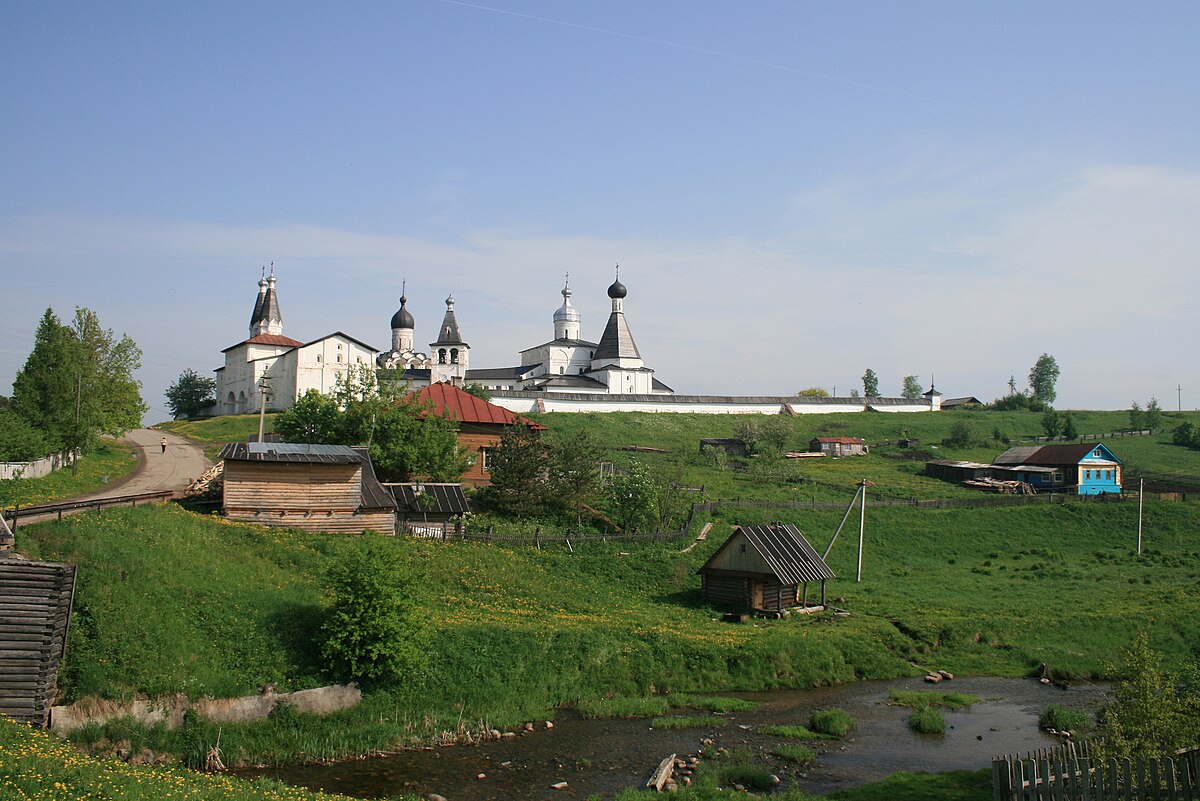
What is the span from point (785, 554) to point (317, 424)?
20826mm

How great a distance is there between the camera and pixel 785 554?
28672mm

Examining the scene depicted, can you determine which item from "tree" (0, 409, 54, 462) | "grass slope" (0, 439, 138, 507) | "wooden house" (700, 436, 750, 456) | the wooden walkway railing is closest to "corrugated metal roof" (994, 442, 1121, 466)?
"wooden house" (700, 436, 750, 456)

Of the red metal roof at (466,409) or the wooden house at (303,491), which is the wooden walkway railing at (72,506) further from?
the red metal roof at (466,409)

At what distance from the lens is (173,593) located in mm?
20328

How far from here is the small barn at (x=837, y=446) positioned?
218 ft

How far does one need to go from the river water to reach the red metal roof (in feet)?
69.8

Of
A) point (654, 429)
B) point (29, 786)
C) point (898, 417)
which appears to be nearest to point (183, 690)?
point (29, 786)

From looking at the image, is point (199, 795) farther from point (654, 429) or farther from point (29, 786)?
point (654, 429)

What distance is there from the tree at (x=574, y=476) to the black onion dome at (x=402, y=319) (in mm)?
64531

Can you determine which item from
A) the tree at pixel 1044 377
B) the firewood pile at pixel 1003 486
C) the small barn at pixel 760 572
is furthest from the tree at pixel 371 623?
the tree at pixel 1044 377

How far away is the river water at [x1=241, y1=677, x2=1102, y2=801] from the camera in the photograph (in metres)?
16.7

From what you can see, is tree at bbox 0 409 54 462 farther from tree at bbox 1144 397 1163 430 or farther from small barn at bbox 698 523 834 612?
tree at bbox 1144 397 1163 430

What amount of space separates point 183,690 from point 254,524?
10923 millimetres

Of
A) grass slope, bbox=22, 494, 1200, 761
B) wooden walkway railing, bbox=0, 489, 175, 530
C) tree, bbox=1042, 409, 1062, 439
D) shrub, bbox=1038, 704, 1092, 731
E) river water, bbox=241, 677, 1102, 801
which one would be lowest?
river water, bbox=241, 677, 1102, 801
